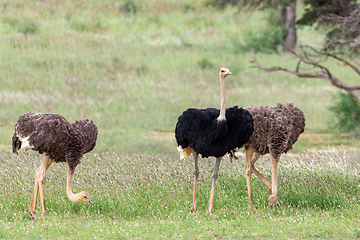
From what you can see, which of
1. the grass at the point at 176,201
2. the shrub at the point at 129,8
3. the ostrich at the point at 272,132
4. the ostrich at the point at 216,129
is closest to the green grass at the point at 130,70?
the shrub at the point at 129,8

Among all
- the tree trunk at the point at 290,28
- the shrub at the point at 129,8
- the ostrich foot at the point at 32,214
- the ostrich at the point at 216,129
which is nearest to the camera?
the ostrich at the point at 216,129

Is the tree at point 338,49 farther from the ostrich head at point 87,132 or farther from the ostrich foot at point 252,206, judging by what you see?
the ostrich head at point 87,132

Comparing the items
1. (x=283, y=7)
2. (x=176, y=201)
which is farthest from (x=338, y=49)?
(x=176, y=201)

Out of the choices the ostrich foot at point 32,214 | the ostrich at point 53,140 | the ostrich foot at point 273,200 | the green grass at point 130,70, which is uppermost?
the green grass at point 130,70

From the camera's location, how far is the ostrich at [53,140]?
9.63 m

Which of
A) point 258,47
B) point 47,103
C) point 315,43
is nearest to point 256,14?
point 315,43

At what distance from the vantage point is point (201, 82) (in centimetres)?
2973

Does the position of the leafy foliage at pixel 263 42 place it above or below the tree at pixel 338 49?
above

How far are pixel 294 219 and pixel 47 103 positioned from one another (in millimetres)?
16260

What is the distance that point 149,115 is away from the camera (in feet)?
79.3

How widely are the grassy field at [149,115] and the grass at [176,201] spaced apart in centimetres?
3

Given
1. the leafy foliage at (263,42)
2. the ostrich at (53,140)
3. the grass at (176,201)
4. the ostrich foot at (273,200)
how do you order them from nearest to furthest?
the grass at (176,201), the ostrich at (53,140), the ostrich foot at (273,200), the leafy foliage at (263,42)

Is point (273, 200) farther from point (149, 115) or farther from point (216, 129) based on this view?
point (149, 115)

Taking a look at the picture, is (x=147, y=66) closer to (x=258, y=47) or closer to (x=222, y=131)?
(x=258, y=47)
